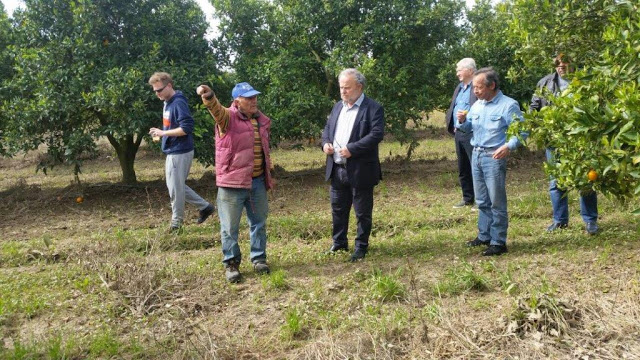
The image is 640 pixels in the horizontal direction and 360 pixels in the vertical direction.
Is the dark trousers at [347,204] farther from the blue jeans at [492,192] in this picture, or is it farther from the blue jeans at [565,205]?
the blue jeans at [565,205]

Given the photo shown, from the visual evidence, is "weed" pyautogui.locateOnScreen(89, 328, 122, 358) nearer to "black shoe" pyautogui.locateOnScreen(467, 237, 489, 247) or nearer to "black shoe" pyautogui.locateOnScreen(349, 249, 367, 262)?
"black shoe" pyautogui.locateOnScreen(349, 249, 367, 262)

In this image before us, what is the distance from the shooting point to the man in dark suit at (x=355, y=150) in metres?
5.45

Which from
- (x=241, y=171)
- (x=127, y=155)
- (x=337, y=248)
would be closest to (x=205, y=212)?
(x=337, y=248)

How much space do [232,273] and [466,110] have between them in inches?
130

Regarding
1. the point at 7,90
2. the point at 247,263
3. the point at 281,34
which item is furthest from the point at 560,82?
the point at 7,90

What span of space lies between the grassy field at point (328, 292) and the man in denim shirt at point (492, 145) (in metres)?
0.36

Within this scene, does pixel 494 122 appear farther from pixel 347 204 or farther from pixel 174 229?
pixel 174 229

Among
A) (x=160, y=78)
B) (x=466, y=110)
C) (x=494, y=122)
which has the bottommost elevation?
(x=494, y=122)

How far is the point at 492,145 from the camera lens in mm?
5445

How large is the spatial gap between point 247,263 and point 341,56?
207 inches

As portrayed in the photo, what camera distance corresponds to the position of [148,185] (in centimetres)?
1014

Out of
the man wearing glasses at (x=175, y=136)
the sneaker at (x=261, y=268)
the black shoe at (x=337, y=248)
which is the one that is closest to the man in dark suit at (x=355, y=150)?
the black shoe at (x=337, y=248)

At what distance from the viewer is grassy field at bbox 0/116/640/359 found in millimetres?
3898

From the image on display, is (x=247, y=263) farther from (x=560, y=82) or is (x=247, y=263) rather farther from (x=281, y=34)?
(x=281, y=34)
